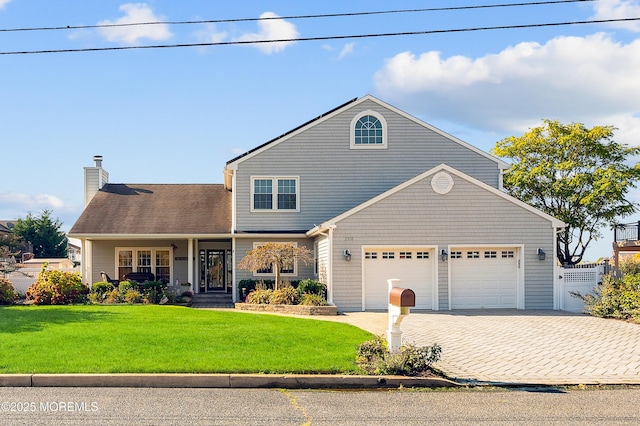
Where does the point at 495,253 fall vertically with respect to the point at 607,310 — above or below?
above

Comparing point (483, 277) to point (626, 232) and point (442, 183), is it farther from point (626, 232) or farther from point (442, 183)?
point (626, 232)

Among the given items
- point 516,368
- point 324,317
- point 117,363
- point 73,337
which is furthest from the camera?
point 324,317

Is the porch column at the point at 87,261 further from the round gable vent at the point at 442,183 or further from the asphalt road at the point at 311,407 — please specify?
the asphalt road at the point at 311,407

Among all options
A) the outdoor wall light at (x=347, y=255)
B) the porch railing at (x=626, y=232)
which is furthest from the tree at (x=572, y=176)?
the outdoor wall light at (x=347, y=255)

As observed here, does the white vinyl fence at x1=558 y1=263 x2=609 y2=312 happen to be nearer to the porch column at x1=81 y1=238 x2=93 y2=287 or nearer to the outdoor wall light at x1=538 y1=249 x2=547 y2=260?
the outdoor wall light at x1=538 y1=249 x2=547 y2=260

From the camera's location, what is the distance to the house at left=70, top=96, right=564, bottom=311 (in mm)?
21391

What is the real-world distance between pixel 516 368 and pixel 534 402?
7.89ft

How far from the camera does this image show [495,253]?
21844 millimetres

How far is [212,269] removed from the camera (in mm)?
28422

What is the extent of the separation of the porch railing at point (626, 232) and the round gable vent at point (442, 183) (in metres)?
8.88

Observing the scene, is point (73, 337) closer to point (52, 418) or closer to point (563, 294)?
point (52, 418)

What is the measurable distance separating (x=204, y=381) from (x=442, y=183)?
13.5m

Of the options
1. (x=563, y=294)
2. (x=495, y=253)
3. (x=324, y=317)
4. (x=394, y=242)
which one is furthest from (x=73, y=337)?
(x=563, y=294)

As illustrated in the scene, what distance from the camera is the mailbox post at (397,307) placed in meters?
10.3
